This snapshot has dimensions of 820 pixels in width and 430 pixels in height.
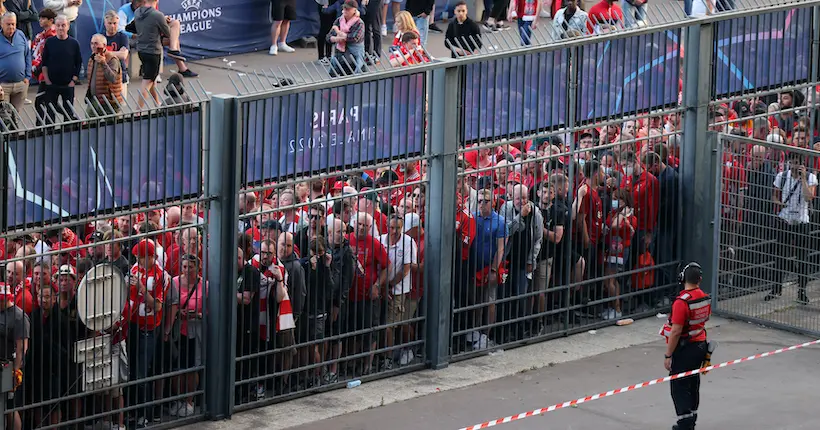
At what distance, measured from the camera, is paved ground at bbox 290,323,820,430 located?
40.9ft

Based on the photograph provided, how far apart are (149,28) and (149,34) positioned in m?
0.09

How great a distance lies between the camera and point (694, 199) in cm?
1577

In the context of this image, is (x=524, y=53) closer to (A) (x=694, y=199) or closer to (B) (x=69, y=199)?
(A) (x=694, y=199)

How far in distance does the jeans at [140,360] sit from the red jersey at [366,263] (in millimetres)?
1954

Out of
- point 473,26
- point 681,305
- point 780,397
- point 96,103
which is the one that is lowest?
point 780,397

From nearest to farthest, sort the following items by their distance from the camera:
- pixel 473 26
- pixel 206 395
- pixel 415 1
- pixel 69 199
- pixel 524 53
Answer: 1. pixel 69 199
2. pixel 206 395
3. pixel 524 53
4. pixel 473 26
5. pixel 415 1

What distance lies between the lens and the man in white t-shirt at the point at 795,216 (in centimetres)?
1488

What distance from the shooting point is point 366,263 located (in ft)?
43.3

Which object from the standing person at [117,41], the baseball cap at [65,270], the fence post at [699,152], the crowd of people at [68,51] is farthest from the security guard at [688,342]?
the standing person at [117,41]

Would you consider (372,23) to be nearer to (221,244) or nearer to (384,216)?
(384,216)

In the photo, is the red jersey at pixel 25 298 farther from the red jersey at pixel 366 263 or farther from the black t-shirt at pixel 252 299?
the red jersey at pixel 366 263

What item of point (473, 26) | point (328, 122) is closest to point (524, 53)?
point (328, 122)

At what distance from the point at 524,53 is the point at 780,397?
3878mm

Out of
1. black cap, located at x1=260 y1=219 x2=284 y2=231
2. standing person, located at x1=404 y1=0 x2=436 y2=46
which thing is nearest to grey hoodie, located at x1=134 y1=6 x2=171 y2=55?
standing person, located at x1=404 y1=0 x2=436 y2=46
